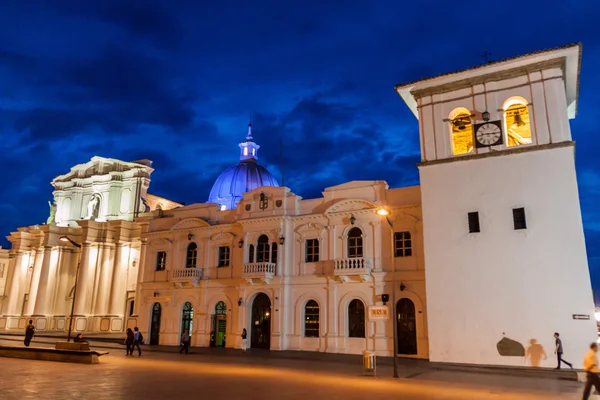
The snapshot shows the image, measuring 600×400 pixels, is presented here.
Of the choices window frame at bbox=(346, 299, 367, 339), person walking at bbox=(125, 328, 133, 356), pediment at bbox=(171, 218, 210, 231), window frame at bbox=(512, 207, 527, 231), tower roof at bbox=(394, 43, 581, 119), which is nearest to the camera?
window frame at bbox=(512, 207, 527, 231)

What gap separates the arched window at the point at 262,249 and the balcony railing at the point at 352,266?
5.50m

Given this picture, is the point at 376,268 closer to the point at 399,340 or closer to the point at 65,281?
the point at 399,340

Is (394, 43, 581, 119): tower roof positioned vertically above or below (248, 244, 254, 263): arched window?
above

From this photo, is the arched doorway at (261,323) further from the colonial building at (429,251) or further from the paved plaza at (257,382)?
the paved plaza at (257,382)

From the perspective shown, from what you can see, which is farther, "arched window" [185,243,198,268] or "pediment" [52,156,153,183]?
"pediment" [52,156,153,183]

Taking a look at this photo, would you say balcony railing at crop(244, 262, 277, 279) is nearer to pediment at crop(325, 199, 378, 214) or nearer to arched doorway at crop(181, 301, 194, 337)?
pediment at crop(325, 199, 378, 214)

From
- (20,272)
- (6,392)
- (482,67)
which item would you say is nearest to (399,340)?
(482,67)

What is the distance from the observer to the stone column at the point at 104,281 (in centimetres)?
4462

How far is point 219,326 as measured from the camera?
108 feet

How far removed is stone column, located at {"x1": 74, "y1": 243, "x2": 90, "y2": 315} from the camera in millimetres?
44197

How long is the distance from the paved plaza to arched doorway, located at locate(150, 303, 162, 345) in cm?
1424

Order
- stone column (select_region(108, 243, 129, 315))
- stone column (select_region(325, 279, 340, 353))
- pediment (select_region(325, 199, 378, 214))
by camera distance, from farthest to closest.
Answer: stone column (select_region(108, 243, 129, 315))
pediment (select_region(325, 199, 378, 214))
stone column (select_region(325, 279, 340, 353))

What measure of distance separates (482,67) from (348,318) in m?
15.8

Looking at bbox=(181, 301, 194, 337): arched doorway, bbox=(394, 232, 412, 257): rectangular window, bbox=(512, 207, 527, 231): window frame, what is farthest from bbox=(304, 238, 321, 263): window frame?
bbox=(512, 207, 527, 231): window frame
